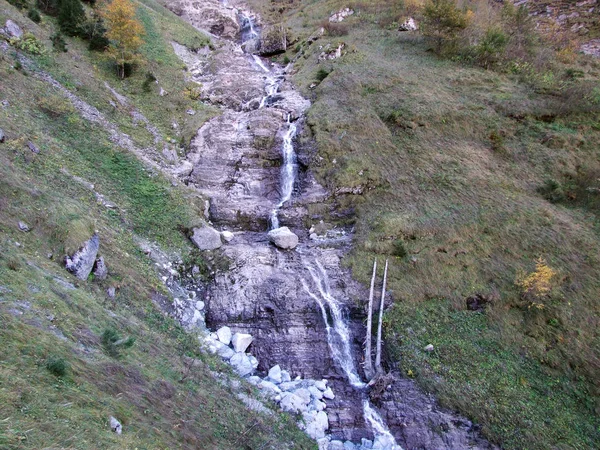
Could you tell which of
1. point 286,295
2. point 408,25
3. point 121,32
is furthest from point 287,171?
point 408,25

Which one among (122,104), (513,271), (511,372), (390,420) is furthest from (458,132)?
(122,104)

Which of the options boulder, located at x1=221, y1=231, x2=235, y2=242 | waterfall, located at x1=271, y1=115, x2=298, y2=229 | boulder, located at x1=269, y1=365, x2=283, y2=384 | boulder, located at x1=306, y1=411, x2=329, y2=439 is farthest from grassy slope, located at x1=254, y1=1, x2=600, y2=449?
boulder, located at x1=221, y1=231, x2=235, y2=242

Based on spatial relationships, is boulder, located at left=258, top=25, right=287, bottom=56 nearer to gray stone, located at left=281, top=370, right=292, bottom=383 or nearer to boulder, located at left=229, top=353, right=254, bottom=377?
boulder, located at left=229, top=353, right=254, bottom=377

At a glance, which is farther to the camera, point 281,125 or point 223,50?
point 223,50

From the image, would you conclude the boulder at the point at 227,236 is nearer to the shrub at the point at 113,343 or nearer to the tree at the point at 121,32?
the shrub at the point at 113,343

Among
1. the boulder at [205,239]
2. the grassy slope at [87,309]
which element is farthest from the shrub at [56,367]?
the boulder at [205,239]

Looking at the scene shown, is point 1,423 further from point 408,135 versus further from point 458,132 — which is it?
point 458,132
